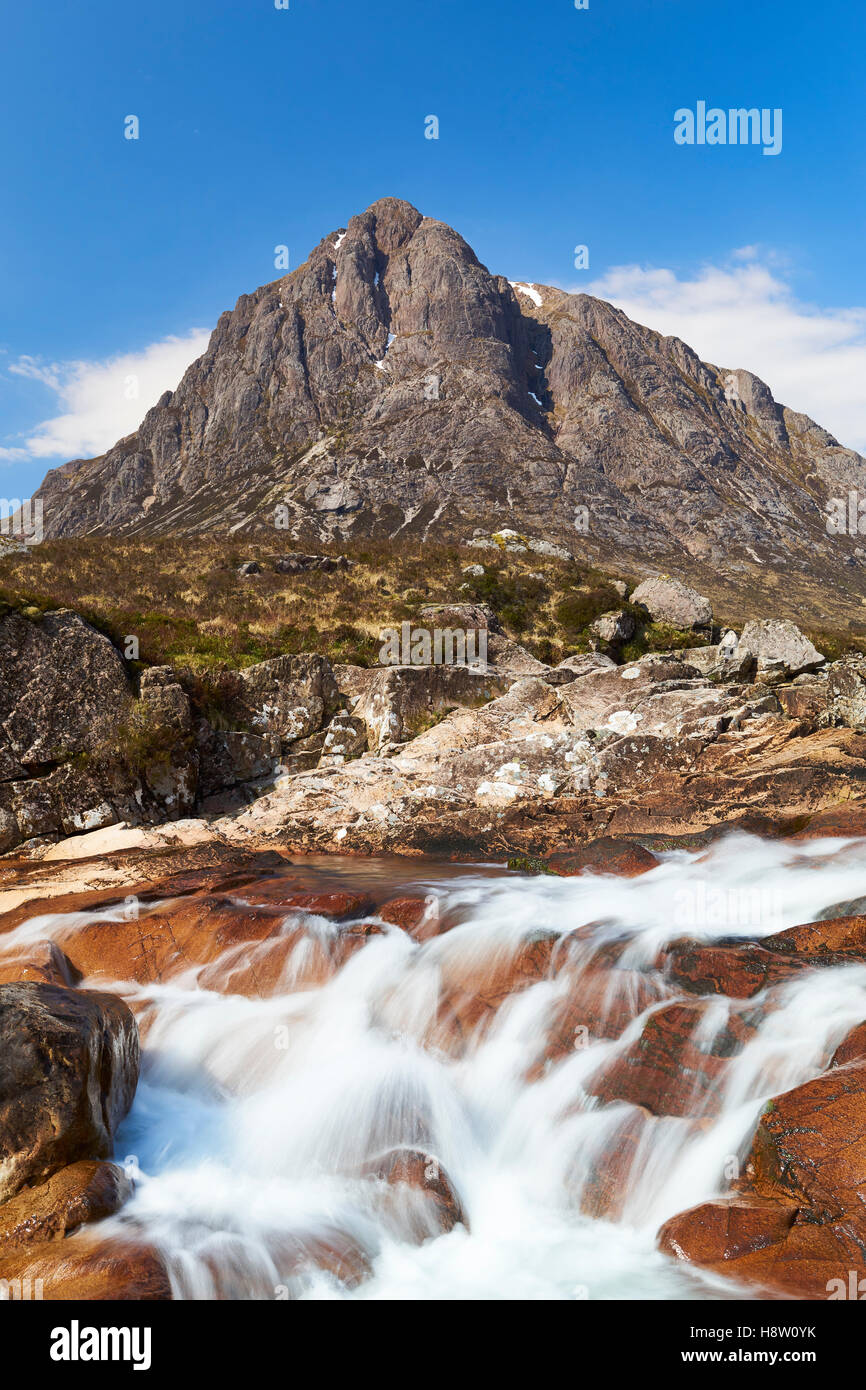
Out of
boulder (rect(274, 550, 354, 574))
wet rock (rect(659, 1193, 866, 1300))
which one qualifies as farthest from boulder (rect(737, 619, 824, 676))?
boulder (rect(274, 550, 354, 574))

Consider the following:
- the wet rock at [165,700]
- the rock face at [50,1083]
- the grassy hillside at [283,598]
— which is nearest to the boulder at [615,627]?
the grassy hillside at [283,598]

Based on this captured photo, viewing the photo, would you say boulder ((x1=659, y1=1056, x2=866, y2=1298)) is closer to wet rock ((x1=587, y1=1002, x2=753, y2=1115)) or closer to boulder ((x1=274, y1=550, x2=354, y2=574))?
wet rock ((x1=587, y1=1002, x2=753, y2=1115))

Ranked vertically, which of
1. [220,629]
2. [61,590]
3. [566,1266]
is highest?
[61,590]

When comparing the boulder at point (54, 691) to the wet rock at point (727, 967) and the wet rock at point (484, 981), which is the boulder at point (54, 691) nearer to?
the wet rock at point (484, 981)

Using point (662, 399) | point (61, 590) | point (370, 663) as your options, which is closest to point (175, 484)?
point (662, 399)

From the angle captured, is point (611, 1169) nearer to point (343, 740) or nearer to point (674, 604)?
point (343, 740)

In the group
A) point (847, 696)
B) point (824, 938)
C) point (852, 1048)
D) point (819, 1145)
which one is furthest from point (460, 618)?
point (819, 1145)
